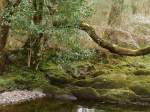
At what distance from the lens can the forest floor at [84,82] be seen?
2166 cm

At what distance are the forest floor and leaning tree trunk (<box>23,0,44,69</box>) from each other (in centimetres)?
65

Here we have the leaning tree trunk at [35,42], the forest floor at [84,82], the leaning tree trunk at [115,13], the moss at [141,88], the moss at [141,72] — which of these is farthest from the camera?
the leaning tree trunk at [115,13]

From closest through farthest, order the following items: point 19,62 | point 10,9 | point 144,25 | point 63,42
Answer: point 10,9 → point 63,42 → point 19,62 → point 144,25

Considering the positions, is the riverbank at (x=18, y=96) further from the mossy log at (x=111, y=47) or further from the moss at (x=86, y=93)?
the mossy log at (x=111, y=47)

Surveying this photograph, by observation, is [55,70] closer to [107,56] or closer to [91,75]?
[91,75]

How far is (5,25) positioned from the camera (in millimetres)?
21203

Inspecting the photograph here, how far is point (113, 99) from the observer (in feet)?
70.6

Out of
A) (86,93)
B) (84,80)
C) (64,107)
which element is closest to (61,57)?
(84,80)

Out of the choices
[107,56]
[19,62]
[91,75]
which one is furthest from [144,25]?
[19,62]

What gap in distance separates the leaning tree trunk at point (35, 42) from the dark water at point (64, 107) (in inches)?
125

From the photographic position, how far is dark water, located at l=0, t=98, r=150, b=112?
60.6ft

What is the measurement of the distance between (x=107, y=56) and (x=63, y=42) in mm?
5549

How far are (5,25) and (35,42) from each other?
215 centimetres

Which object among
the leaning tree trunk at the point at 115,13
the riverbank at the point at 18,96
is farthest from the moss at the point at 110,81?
the leaning tree trunk at the point at 115,13
